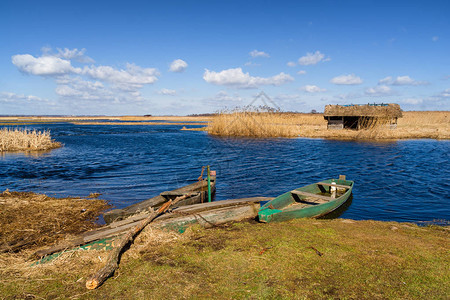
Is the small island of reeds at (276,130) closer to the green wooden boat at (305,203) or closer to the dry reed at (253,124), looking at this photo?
the dry reed at (253,124)

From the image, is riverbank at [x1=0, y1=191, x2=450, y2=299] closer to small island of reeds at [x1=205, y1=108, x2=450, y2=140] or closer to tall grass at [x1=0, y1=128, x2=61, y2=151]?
tall grass at [x1=0, y1=128, x2=61, y2=151]

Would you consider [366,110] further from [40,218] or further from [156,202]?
[40,218]

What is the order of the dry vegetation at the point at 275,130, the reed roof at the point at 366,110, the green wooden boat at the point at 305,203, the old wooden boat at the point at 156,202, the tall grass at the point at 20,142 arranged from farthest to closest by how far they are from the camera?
the reed roof at the point at 366,110, the dry vegetation at the point at 275,130, the tall grass at the point at 20,142, the green wooden boat at the point at 305,203, the old wooden boat at the point at 156,202

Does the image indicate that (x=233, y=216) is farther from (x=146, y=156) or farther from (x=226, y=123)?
(x=226, y=123)

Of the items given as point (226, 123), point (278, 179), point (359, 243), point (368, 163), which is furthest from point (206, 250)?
point (226, 123)

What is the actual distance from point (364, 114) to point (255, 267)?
35.8 m

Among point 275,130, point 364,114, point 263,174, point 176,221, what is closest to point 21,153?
point 263,174

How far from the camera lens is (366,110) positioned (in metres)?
36.5

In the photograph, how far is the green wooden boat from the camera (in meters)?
8.12

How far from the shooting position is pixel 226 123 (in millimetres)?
36562

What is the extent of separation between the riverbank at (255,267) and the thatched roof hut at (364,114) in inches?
1275

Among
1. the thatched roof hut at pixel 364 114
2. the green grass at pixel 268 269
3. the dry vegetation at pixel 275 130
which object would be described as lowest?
the green grass at pixel 268 269

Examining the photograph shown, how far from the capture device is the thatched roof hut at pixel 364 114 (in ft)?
118

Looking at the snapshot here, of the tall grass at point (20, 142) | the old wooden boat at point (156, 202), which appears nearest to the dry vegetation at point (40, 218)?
the old wooden boat at point (156, 202)
